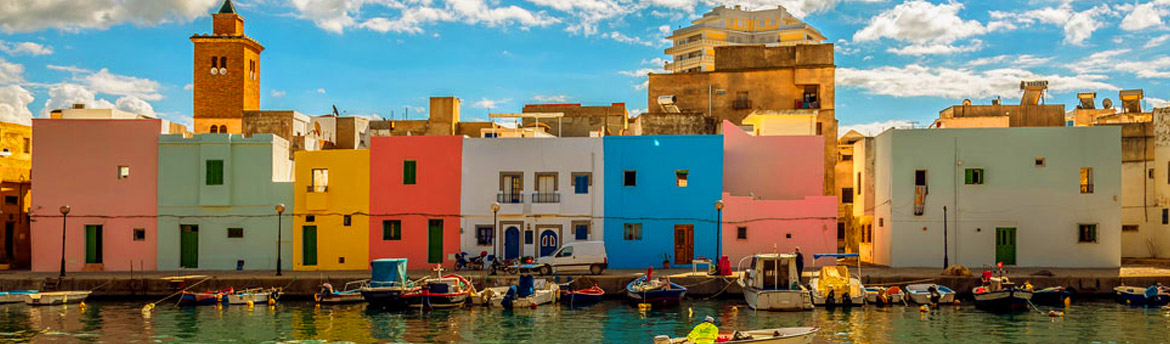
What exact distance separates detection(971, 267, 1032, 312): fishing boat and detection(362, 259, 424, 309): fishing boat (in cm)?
1824

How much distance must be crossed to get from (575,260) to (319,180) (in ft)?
39.1

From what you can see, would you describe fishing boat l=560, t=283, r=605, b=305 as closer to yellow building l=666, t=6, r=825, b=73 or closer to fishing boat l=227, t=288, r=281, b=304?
fishing boat l=227, t=288, r=281, b=304

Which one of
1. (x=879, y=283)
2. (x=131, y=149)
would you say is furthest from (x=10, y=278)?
(x=879, y=283)

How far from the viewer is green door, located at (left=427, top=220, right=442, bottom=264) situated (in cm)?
4231

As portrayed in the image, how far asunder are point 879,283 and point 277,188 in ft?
77.4

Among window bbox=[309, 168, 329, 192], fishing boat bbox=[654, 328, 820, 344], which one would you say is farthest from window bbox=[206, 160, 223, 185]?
fishing boat bbox=[654, 328, 820, 344]

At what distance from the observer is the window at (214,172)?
42.0 metres

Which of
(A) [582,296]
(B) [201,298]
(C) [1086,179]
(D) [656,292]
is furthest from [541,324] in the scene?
(C) [1086,179]

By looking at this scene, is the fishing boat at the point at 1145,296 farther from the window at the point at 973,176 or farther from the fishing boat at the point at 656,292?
the fishing boat at the point at 656,292

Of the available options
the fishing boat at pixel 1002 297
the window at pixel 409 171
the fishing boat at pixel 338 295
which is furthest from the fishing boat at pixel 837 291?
the window at pixel 409 171

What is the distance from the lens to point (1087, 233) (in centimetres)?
4138

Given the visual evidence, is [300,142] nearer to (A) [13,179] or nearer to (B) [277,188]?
(B) [277,188]

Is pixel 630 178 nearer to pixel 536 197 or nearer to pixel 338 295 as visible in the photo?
pixel 536 197

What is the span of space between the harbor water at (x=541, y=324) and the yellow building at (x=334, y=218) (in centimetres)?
687
